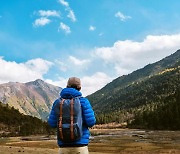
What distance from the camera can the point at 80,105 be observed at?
10.2 m

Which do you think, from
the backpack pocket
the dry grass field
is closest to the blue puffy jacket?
the backpack pocket

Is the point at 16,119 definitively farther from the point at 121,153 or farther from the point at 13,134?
the point at 121,153

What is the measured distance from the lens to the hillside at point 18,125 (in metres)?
178

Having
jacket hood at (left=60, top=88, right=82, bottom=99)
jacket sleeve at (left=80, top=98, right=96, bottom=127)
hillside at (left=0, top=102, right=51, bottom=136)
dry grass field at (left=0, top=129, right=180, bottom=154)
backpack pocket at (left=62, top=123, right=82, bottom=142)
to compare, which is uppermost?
hillside at (left=0, top=102, right=51, bottom=136)

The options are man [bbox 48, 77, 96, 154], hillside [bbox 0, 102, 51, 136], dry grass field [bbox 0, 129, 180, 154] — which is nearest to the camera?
man [bbox 48, 77, 96, 154]

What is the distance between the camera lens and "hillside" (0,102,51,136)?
177875 millimetres

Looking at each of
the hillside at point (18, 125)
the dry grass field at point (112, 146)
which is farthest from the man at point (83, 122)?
the hillside at point (18, 125)

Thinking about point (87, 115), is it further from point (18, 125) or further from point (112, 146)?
point (18, 125)

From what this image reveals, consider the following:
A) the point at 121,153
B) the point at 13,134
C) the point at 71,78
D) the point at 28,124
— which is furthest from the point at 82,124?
the point at 28,124

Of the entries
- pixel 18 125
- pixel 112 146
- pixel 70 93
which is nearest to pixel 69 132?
pixel 70 93

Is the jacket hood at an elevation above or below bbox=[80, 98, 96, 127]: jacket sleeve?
above

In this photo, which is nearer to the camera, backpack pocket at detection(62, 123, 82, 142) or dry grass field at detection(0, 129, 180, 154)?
backpack pocket at detection(62, 123, 82, 142)

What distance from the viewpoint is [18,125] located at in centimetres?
18550

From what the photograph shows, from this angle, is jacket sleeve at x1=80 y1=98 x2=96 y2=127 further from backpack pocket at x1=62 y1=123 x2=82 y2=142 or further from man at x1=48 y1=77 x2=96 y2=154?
backpack pocket at x1=62 y1=123 x2=82 y2=142
